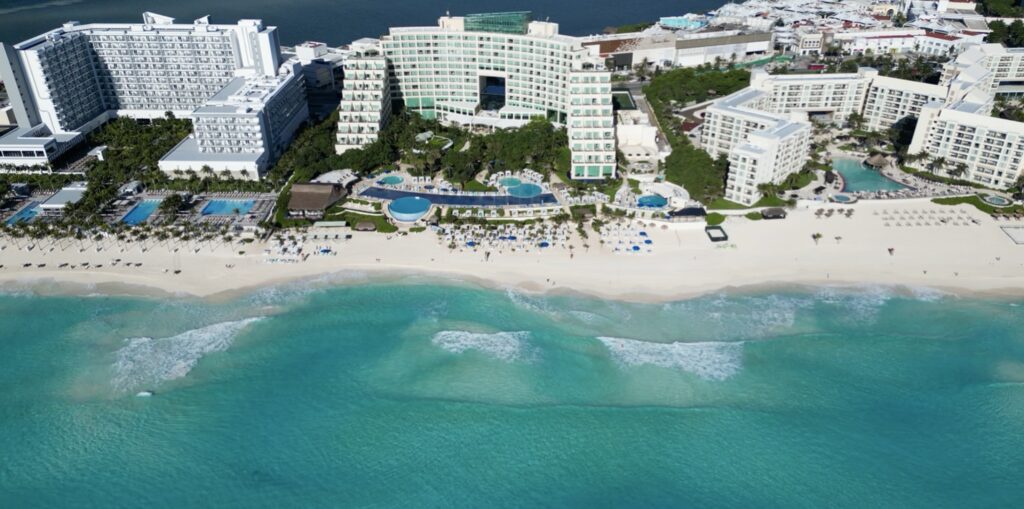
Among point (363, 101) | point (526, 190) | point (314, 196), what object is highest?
point (363, 101)

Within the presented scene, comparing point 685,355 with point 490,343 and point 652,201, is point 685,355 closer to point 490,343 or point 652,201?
point 490,343

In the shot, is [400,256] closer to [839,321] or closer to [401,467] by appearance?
[401,467]

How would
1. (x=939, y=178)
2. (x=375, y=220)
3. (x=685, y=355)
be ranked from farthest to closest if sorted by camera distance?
(x=939, y=178) → (x=375, y=220) → (x=685, y=355)

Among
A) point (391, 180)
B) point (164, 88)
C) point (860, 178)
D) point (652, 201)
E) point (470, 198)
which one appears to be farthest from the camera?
point (164, 88)

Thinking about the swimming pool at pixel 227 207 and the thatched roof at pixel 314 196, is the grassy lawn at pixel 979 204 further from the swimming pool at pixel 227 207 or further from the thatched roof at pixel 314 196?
the swimming pool at pixel 227 207

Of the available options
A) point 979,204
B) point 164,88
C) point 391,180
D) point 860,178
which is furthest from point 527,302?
point 164,88

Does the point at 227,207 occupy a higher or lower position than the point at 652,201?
lower
